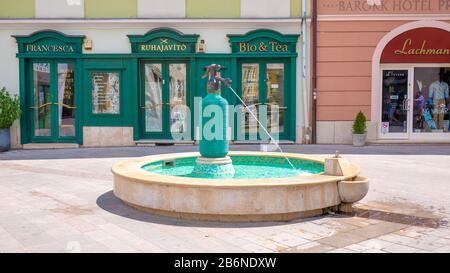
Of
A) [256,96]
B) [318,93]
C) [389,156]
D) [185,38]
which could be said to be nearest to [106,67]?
[185,38]

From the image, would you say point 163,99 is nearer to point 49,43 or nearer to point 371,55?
point 49,43

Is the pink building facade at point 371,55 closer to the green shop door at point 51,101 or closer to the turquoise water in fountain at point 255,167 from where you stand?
the turquoise water in fountain at point 255,167

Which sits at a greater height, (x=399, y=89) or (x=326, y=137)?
(x=399, y=89)

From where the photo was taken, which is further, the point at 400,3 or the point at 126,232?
the point at 400,3

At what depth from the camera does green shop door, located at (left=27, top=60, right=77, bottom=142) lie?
50.8ft

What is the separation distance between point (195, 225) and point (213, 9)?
1060 centimetres

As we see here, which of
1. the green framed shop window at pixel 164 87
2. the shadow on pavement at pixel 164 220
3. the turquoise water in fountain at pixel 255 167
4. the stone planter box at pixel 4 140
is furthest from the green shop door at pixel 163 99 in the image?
the shadow on pavement at pixel 164 220

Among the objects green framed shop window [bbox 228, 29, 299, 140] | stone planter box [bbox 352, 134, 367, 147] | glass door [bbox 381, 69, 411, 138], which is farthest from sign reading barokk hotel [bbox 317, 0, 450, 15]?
stone planter box [bbox 352, 134, 367, 147]

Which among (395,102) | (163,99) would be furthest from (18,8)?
(395,102)

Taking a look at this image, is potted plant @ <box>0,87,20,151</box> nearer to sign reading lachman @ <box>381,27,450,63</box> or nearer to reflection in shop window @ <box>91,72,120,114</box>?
reflection in shop window @ <box>91,72,120,114</box>

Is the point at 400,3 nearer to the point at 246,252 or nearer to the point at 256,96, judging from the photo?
the point at 256,96

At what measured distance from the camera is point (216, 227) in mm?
5711
